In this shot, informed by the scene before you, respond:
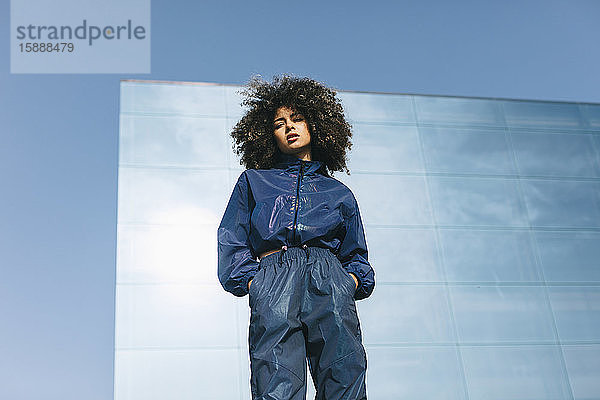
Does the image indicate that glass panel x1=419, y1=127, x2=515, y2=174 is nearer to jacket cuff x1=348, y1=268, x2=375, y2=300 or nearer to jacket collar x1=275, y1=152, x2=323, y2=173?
jacket collar x1=275, y1=152, x2=323, y2=173

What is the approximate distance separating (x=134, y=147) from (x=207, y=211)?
766mm

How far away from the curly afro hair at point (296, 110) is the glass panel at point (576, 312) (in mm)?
3955

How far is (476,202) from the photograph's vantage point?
601cm

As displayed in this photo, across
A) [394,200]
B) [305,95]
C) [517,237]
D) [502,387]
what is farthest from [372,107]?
[305,95]

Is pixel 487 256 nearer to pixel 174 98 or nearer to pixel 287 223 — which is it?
pixel 174 98

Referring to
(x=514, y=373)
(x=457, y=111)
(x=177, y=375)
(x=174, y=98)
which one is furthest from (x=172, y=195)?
(x=514, y=373)

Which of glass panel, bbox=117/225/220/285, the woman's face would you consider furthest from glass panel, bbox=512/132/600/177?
the woman's face

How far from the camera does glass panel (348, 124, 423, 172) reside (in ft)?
19.7

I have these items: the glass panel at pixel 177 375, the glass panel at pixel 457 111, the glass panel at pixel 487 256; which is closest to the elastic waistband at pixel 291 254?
the glass panel at pixel 177 375

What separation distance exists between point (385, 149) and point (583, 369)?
7.60 ft

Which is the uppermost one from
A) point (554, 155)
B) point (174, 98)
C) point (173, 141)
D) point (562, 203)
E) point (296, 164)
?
point (174, 98)

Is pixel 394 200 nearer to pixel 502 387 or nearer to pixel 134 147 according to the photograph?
pixel 502 387

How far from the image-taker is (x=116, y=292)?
5.04 meters

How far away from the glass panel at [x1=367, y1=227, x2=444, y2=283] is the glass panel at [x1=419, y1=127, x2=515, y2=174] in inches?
27.0
